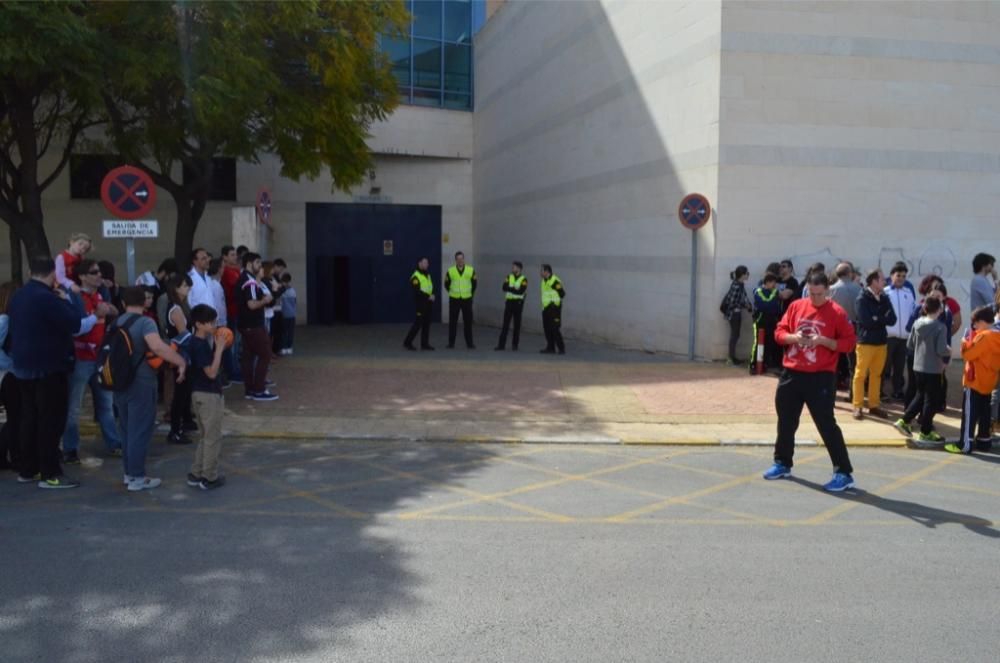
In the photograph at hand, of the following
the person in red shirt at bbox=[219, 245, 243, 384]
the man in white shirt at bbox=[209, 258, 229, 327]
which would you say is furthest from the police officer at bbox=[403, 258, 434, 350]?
the man in white shirt at bbox=[209, 258, 229, 327]

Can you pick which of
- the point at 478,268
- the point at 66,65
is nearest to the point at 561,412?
the point at 66,65

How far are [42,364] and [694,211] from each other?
9.99 meters

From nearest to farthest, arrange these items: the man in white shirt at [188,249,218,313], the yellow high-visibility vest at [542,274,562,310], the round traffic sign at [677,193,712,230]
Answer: the man in white shirt at [188,249,218,313]
the round traffic sign at [677,193,712,230]
the yellow high-visibility vest at [542,274,562,310]

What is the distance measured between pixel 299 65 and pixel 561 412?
29.6 feet

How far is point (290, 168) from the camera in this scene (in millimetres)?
17656

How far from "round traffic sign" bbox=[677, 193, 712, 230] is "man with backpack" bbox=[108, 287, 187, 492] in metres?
9.16

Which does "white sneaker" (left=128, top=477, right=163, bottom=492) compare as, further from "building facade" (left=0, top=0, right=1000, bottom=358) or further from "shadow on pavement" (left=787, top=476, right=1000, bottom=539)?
"building facade" (left=0, top=0, right=1000, bottom=358)

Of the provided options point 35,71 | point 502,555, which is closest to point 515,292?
point 35,71

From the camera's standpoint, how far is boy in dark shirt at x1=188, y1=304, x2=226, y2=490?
7375mm

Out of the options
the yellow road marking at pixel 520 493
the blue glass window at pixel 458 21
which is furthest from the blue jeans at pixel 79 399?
the blue glass window at pixel 458 21

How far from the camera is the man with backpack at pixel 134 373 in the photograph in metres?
7.18

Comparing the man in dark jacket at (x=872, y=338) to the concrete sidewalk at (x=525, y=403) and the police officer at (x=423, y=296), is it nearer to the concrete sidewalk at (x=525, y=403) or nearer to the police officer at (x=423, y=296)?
the concrete sidewalk at (x=525, y=403)

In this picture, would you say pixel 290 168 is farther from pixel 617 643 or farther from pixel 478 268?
pixel 617 643

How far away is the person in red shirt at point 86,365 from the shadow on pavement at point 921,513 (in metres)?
6.52
